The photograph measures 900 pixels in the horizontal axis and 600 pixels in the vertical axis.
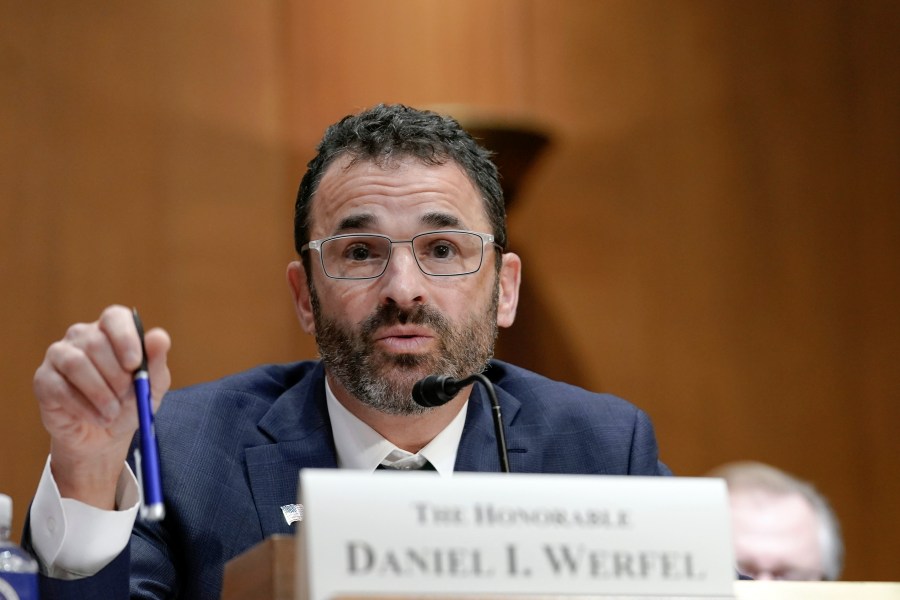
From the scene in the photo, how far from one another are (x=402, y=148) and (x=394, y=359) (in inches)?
18.1

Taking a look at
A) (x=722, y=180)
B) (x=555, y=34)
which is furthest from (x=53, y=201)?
(x=722, y=180)

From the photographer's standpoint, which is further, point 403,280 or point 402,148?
point 402,148

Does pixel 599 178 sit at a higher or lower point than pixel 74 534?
higher

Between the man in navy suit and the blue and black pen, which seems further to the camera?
the man in navy suit

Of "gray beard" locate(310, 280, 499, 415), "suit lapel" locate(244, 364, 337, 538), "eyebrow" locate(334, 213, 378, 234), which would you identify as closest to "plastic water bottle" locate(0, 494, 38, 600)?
"suit lapel" locate(244, 364, 337, 538)

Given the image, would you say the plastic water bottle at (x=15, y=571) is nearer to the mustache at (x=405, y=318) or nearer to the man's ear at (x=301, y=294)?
the mustache at (x=405, y=318)

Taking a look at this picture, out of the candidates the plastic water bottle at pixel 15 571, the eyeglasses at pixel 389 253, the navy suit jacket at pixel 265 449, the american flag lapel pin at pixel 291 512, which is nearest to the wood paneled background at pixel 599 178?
the navy suit jacket at pixel 265 449

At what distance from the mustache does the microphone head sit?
42cm

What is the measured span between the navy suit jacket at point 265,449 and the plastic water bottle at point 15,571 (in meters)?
0.13

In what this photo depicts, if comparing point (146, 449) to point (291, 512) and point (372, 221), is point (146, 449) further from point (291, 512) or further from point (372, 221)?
point (372, 221)

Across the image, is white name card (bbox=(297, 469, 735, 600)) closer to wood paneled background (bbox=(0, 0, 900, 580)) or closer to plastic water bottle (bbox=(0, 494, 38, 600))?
plastic water bottle (bbox=(0, 494, 38, 600))

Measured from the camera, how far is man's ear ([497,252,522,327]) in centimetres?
272

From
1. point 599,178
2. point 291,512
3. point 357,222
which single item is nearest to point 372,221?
point 357,222

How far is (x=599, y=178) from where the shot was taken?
422 centimetres
